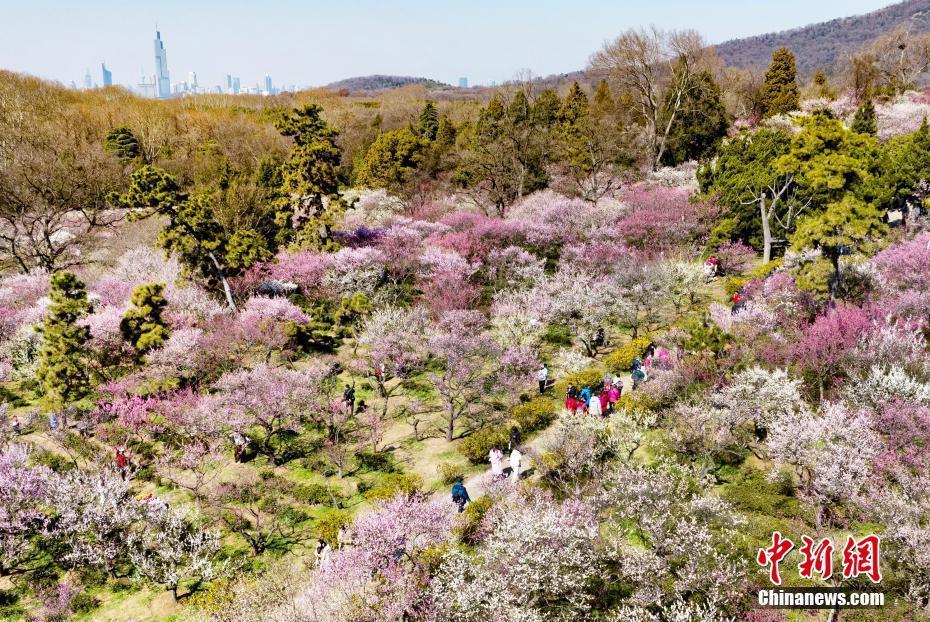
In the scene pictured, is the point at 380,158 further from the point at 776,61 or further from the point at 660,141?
the point at 776,61

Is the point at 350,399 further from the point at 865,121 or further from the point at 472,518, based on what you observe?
the point at 865,121

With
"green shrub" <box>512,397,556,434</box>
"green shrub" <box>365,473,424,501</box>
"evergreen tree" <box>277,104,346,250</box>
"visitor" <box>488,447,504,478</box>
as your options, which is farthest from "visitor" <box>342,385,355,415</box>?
"evergreen tree" <box>277,104,346,250</box>

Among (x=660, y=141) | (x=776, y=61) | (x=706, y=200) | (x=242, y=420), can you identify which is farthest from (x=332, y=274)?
(x=776, y=61)

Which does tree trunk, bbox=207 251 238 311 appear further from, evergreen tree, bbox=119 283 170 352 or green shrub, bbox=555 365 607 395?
green shrub, bbox=555 365 607 395

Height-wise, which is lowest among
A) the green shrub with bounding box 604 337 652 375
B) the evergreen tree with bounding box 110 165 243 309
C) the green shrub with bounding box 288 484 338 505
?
the green shrub with bounding box 288 484 338 505

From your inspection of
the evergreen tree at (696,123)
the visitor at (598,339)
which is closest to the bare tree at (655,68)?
the evergreen tree at (696,123)

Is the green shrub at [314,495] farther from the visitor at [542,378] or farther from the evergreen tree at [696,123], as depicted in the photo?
the evergreen tree at [696,123]
